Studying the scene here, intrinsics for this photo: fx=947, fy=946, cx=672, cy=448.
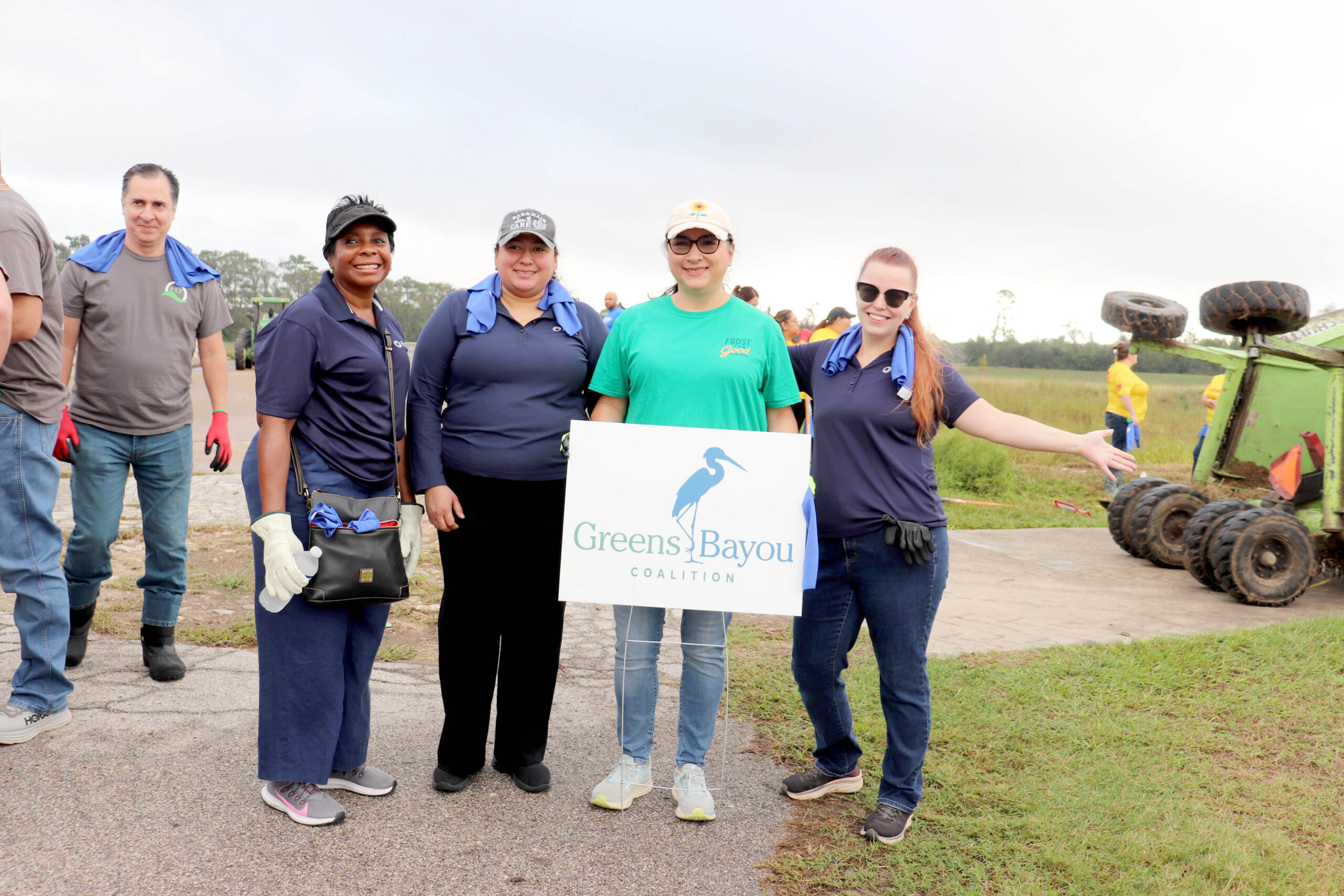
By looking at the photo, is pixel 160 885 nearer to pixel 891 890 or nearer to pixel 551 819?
pixel 551 819

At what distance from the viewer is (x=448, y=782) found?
3441 millimetres

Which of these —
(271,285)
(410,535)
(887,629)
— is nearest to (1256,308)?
(887,629)

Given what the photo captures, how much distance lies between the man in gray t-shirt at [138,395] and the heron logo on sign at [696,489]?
248 cm

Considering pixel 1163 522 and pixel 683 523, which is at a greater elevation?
pixel 683 523

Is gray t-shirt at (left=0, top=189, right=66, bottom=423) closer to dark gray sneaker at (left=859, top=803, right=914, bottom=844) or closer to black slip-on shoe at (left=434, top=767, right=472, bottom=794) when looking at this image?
black slip-on shoe at (left=434, top=767, right=472, bottom=794)

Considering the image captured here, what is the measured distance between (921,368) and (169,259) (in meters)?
3.48

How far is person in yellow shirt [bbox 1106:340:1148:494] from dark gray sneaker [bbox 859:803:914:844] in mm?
10728

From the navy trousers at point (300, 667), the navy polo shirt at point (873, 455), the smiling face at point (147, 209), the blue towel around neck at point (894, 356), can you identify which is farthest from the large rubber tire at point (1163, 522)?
the smiling face at point (147, 209)

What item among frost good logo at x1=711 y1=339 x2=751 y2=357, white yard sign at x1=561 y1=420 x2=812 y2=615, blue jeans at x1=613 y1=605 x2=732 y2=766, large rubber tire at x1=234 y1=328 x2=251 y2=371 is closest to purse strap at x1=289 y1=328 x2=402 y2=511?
white yard sign at x1=561 y1=420 x2=812 y2=615

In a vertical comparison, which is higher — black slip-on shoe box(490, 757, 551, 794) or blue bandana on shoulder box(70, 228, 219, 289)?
blue bandana on shoulder box(70, 228, 219, 289)

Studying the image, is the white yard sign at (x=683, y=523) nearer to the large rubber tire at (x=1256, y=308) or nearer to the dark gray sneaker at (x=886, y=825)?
the dark gray sneaker at (x=886, y=825)

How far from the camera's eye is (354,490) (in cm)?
329

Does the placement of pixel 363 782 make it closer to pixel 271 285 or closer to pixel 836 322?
pixel 836 322

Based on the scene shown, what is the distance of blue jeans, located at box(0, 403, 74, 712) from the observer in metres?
3.59
